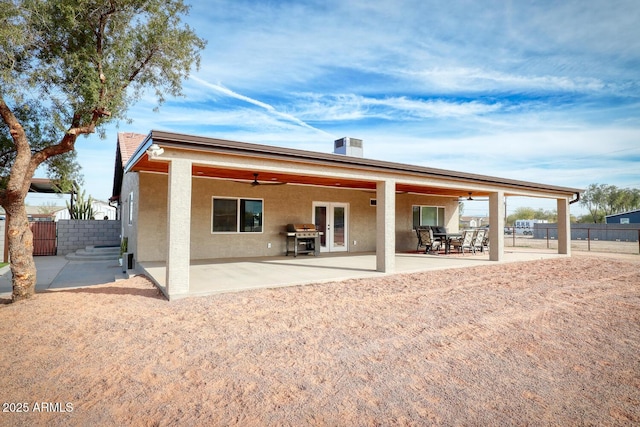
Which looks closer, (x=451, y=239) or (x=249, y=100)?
(x=451, y=239)

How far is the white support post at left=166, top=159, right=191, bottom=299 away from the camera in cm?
566

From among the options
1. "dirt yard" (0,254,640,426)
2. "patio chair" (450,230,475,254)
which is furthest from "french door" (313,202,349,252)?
"dirt yard" (0,254,640,426)

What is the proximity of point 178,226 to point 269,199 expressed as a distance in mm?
5939

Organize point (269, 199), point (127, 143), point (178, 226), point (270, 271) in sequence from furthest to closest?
point (127, 143) → point (269, 199) → point (270, 271) → point (178, 226)

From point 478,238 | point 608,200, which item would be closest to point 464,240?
point 478,238

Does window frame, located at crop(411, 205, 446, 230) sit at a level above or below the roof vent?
below

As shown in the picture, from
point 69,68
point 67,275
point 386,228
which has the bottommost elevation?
point 67,275

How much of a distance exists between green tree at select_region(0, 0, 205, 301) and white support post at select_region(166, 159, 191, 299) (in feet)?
6.85

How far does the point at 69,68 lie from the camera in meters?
6.41

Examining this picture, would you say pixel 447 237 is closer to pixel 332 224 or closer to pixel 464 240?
pixel 464 240

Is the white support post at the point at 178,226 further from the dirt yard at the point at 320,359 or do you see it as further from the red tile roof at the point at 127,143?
the red tile roof at the point at 127,143

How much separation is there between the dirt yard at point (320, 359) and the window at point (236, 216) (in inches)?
185

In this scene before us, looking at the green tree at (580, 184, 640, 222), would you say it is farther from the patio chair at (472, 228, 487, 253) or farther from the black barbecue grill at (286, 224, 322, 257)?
the black barbecue grill at (286, 224, 322, 257)

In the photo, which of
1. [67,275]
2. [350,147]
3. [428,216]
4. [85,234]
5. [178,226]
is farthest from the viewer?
[428,216]
